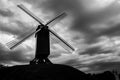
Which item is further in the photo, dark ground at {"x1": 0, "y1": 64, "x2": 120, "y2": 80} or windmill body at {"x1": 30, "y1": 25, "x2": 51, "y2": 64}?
windmill body at {"x1": 30, "y1": 25, "x2": 51, "y2": 64}

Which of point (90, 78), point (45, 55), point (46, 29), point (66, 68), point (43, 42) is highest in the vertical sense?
point (46, 29)

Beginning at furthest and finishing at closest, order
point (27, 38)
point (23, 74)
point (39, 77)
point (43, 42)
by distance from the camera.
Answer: point (27, 38) < point (43, 42) < point (23, 74) < point (39, 77)

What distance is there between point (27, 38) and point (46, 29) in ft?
14.2

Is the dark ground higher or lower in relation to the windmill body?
lower

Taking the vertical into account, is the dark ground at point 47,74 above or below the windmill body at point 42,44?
below

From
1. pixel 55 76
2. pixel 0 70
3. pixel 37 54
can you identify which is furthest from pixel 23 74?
pixel 0 70

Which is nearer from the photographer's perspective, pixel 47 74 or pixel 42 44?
pixel 47 74

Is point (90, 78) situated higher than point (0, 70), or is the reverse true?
point (0, 70)

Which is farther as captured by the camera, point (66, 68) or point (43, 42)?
point (43, 42)

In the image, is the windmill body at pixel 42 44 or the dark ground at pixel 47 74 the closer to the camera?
the dark ground at pixel 47 74

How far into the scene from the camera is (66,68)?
1049 inches

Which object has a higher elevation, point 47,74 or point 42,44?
point 42,44

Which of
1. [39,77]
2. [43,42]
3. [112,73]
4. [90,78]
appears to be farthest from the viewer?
[112,73]

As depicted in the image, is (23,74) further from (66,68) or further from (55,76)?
(66,68)
